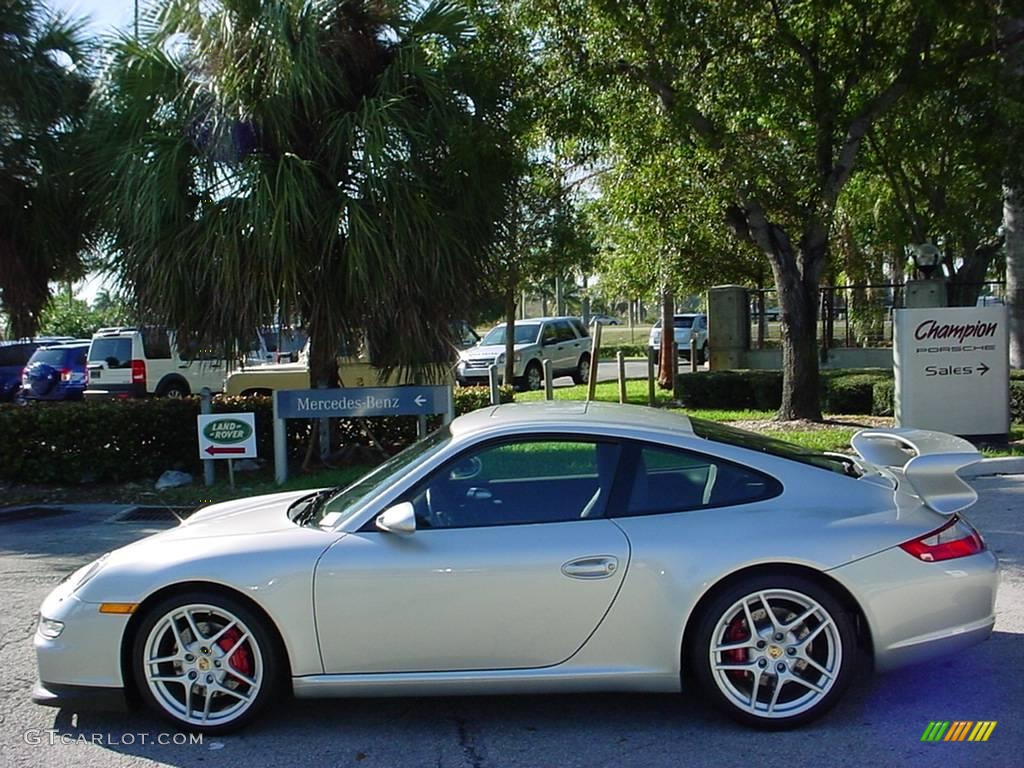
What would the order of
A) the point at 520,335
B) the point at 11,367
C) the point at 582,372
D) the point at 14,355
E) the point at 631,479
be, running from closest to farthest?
the point at 631,479, the point at 11,367, the point at 14,355, the point at 520,335, the point at 582,372

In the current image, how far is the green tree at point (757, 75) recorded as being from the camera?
1175 centimetres

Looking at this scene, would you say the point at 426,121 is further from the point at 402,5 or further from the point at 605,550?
the point at 605,550

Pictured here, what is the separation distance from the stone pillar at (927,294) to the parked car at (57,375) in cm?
1666

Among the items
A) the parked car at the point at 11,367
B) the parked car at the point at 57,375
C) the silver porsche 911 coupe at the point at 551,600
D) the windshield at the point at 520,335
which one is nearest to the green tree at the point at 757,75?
the silver porsche 911 coupe at the point at 551,600

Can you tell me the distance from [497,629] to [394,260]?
23.3 ft

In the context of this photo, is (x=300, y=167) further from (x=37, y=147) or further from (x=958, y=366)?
(x=958, y=366)

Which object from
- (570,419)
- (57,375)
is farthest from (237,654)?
(57,375)

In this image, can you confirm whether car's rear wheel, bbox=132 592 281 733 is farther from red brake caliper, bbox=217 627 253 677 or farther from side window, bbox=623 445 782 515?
side window, bbox=623 445 782 515

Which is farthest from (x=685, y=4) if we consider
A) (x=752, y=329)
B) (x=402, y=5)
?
(x=752, y=329)

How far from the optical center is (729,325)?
2102 cm

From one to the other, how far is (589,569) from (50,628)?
2.39 m

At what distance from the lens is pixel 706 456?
179 inches

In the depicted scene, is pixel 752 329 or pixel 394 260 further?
pixel 752 329

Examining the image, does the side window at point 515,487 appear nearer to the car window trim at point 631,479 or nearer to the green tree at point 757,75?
the car window trim at point 631,479
